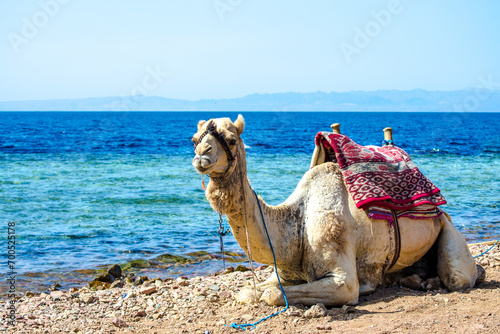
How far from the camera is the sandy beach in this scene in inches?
183

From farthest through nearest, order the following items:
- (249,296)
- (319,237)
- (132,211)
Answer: (132,211), (249,296), (319,237)

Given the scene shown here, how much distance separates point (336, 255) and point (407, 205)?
3.46 ft

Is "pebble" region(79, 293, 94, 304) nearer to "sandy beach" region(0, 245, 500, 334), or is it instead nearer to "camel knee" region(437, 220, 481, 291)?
"sandy beach" region(0, 245, 500, 334)

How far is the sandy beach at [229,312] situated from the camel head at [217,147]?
59.3 inches

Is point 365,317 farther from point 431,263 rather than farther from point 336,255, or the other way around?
point 431,263

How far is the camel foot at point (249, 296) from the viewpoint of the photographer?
525 cm

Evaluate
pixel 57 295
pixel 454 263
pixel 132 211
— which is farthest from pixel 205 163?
pixel 132 211

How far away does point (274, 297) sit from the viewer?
16.5 ft

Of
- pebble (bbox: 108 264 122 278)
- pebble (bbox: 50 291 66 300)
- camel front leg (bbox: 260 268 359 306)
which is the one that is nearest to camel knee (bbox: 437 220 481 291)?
camel front leg (bbox: 260 268 359 306)

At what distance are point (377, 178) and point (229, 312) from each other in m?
2.12

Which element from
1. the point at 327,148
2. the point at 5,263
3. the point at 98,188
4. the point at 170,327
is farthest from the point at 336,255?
the point at 98,188

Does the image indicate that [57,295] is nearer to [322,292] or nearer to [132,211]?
[322,292]

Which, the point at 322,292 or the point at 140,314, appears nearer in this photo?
the point at 322,292

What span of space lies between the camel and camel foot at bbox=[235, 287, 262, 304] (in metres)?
0.01
